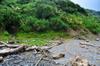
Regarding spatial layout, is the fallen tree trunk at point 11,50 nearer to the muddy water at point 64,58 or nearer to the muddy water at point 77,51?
the muddy water at point 64,58

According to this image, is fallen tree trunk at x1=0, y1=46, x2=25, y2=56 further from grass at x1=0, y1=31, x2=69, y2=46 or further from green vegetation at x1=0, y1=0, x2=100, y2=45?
green vegetation at x1=0, y1=0, x2=100, y2=45

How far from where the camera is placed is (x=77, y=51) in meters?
16.3

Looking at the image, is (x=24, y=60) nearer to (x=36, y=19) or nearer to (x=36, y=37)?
(x=36, y=37)

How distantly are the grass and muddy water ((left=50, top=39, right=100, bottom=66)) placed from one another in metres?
1.46

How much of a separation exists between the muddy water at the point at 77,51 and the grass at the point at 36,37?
1455 mm

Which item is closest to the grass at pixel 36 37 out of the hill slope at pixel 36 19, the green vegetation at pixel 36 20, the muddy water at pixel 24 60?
the green vegetation at pixel 36 20

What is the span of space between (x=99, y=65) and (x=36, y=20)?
30.3 feet

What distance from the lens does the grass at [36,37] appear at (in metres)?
17.9

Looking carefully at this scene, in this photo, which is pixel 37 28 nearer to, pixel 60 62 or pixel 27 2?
pixel 27 2

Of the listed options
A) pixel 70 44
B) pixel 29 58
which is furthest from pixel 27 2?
pixel 29 58

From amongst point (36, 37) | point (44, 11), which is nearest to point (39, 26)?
point (36, 37)

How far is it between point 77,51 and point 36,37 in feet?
15.1

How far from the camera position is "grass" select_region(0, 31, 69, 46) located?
17938mm

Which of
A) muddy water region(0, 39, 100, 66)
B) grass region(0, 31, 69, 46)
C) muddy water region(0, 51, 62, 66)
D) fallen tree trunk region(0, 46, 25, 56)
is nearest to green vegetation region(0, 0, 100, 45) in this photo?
grass region(0, 31, 69, 46)
